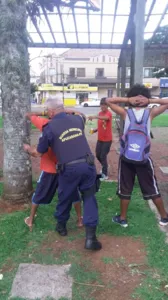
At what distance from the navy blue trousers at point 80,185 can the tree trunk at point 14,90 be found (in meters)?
1.23

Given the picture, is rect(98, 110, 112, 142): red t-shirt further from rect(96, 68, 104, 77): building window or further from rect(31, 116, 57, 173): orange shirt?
rect(96, 68, 104, 77): building window

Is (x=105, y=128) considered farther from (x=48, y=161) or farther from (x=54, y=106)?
(x=54, y=106)

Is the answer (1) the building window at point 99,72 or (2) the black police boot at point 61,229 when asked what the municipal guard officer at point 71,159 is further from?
(1) the building window at point 99,72

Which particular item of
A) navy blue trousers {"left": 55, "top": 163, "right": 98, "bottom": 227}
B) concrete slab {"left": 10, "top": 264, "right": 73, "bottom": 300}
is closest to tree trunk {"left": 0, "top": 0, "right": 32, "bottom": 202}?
navy blue trousers {"left": 55, "top": 163, "right": 98, "bottom": 227}

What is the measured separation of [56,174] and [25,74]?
1554mm

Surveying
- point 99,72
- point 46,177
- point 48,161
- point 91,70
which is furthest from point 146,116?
point 99,72

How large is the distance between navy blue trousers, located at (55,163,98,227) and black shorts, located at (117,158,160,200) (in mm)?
593

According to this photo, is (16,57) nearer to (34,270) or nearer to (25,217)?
(25,217)

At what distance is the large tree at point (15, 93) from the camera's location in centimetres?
456

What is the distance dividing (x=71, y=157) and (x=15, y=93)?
1.53 m

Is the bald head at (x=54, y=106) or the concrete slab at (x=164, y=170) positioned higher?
the bald head at (x=54, y=106)

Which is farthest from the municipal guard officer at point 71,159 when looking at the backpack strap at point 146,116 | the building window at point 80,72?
the building window at point 80,72

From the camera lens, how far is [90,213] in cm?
374

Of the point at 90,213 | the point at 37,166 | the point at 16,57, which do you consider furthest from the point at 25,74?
the point at 37,166
